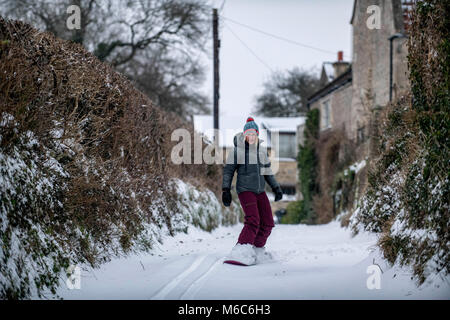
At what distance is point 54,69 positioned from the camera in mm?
5699

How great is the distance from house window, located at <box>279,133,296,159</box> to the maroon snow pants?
3379 centimetres

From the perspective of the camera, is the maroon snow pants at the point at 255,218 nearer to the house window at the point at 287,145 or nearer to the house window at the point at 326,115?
the house window at the point at 326,115

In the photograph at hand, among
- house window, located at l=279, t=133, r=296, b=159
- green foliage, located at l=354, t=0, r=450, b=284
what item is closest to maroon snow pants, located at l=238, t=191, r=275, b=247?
green foliage, located at l=354, t=0, r=450, b=284

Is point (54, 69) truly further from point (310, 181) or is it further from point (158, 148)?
point (310, 181)

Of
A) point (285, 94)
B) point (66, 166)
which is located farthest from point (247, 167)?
point (285, 94)

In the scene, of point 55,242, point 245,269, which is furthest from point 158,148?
point 55,242

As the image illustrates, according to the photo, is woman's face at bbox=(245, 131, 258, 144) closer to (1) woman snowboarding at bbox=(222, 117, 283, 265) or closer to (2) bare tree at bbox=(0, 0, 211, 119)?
(1) woman snowboarding at bbox=(222, 117, 283, 265)

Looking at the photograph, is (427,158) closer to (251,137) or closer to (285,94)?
(251,137)

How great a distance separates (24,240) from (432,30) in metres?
4.58

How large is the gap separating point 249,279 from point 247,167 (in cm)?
190

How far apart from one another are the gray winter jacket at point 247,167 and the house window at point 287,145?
33704 millimetres

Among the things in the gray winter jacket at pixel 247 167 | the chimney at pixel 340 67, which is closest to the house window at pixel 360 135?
the chimney at pixel 340 67

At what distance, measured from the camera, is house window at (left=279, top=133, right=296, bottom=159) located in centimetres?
4034

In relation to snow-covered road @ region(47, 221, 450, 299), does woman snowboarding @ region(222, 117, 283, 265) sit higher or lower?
higher
